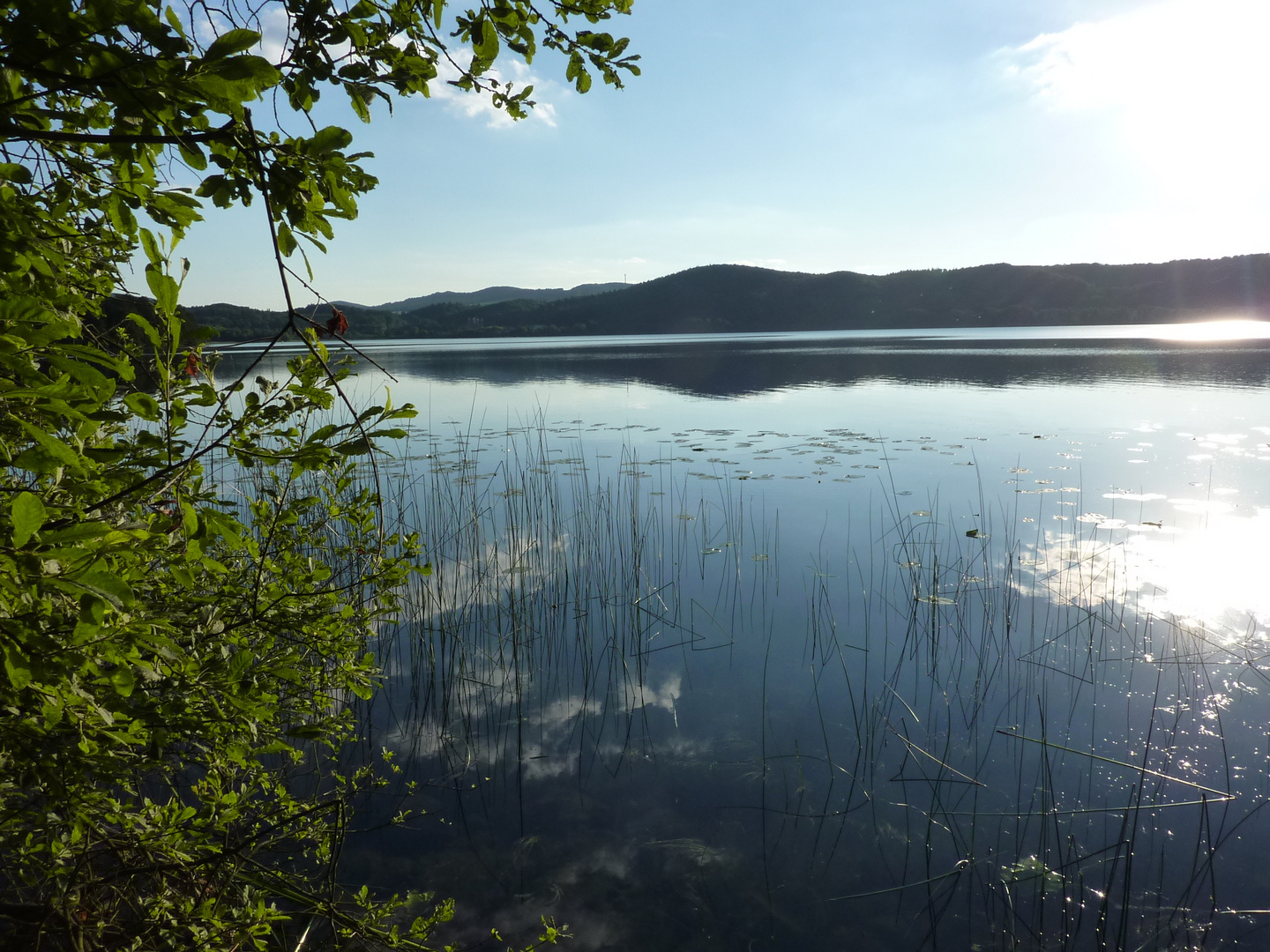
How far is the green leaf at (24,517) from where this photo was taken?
0.81 meters

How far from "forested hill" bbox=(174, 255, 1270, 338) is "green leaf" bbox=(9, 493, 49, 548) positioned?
71.9 metres

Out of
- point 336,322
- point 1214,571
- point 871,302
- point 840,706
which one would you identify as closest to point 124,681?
point 336,322

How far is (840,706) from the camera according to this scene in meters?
4.45

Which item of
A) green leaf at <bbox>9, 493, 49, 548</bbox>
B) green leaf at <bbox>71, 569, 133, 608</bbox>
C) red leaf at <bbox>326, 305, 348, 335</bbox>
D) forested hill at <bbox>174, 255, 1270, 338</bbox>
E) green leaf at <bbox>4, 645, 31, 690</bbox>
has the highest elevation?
forested hill at <bbox>174, 255, 1270, 338</bbox>

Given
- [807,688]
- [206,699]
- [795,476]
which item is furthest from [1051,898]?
[795,476]

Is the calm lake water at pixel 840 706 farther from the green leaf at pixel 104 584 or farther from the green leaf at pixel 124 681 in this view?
the green leaf at pixel 104 584

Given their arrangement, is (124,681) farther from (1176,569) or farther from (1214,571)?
(1214,571)

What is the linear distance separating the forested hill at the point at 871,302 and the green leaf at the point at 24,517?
7189 centimetres

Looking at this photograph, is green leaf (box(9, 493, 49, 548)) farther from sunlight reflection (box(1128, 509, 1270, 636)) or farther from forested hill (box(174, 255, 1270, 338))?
forested hill (box(174, 255, 1270, 338))

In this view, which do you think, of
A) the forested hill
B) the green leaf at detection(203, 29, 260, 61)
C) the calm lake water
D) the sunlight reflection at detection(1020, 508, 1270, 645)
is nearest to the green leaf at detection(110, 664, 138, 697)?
the green leaf at detection(203, 29, 260, 61)

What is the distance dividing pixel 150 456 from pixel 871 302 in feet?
299

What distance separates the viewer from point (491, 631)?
5410 millimetres

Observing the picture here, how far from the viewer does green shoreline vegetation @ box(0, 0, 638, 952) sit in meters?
0.97

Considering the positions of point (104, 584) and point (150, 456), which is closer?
point (104, 584)
